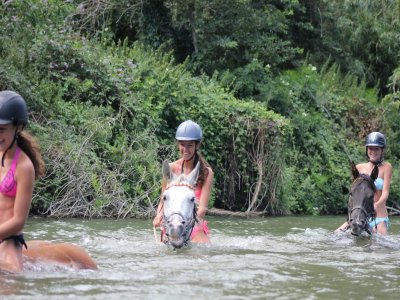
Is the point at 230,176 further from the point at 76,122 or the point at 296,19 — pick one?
the point at 296,19

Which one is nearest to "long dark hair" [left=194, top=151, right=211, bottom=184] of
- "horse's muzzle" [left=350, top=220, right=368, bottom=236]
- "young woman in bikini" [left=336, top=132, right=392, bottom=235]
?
"horse's muzzle" [left=350, top=220, right=368, bottom=236]

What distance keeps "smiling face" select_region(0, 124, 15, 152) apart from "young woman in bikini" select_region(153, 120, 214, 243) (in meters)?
2.94

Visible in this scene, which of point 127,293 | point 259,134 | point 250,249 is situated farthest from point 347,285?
point 259,134

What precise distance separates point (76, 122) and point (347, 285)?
9.82m

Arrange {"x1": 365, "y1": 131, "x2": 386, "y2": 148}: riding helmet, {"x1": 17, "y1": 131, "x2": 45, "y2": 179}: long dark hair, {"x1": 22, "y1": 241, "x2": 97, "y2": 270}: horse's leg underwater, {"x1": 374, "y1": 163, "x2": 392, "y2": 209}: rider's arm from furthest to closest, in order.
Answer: {"x1": 365, "y1": 131, "x2": 386, "y2": 148}: riding helmet, {"x1": 374, "y1": 163, "x2": 392, "y2": 209}: rider's arm, {"x1": 22, "y1": 241, "x2": 97, "y2": 270}: horse's leg underwater, {"x1": 17, "y1": 131, "x2": 45, "y2": 179}: long dark hair

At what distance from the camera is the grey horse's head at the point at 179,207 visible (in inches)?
299

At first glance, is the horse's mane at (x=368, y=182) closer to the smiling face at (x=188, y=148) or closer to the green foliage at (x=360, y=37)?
the smiling face at (x=188, y=148)

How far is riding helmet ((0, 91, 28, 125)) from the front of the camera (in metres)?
5.61

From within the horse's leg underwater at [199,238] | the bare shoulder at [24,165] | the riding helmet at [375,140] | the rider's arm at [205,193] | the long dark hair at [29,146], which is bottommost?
the horse's leg underwater at [199,238]

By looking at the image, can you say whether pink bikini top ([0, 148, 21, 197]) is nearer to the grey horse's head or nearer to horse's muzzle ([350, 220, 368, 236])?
the grey horse's head

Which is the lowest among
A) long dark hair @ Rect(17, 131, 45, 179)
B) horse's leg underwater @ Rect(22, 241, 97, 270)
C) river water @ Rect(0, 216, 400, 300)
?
river water @ Rect(0, 216, 400, 300)

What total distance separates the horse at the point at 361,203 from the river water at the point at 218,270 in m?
0.28

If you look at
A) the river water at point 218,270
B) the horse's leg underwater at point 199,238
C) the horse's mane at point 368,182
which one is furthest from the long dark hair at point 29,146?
the horse's mane at point 368,182

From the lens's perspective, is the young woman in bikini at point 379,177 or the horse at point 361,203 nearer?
the horse at point 361,203
